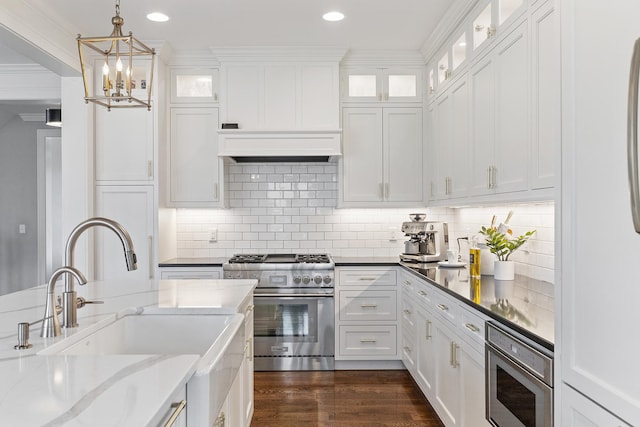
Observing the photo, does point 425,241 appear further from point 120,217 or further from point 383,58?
point 120,217

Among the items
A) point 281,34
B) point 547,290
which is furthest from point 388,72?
point 547,290

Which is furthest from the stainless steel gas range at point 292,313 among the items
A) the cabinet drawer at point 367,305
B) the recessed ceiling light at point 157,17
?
the recessed ceiling light at point 157,17

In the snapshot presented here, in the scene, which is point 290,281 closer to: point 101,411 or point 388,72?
point 388,72

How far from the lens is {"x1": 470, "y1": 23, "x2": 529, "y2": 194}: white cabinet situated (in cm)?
238

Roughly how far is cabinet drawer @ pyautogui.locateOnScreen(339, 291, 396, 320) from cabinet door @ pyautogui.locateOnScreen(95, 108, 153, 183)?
6.48 feet

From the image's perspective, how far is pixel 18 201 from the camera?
19.3 feet

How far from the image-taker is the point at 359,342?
13.4 feet

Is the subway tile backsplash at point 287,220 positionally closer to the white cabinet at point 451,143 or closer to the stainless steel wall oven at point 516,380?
the white cabinet at point 451,143

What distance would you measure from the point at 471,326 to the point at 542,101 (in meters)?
1.08

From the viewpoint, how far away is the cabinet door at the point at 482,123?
2.79m

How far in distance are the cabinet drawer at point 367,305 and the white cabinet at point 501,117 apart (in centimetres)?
137

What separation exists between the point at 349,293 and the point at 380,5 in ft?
7.41

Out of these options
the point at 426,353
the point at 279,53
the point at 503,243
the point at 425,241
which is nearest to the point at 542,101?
the point at 503,243

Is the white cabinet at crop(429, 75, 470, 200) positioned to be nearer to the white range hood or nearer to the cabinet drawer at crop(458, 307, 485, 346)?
the white range hood
